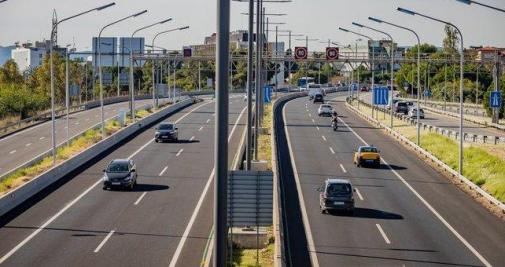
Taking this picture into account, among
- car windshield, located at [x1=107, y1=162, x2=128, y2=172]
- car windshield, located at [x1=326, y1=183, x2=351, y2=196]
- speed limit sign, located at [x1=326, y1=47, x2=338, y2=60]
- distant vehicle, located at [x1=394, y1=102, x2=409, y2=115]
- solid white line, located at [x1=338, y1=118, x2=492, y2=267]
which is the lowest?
solid white line, located at [x1=338, y1=118, x2=492, y2=267]

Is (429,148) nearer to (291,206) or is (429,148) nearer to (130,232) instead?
(291,206)

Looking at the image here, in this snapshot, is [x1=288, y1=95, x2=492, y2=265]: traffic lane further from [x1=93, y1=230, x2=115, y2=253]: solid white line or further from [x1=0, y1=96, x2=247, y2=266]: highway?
[x1=93, y1=230, x2=115, y2=253]: solid white line

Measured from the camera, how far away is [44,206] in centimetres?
3416

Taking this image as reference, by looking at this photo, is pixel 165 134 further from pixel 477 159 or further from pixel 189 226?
pixel 189 226

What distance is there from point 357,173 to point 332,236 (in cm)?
1695

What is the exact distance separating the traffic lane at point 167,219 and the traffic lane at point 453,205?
31.9ft

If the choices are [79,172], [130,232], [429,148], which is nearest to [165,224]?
[130,232]

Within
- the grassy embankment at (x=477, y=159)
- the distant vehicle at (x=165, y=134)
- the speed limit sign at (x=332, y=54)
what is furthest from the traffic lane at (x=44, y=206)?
the speed limit sign at (x=332, y=54)

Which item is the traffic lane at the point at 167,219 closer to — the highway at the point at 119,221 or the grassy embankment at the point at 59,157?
the highway at the point at 119,221

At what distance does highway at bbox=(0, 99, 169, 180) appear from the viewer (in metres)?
52.2

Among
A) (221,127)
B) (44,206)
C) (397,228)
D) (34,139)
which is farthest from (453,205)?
(34,139)

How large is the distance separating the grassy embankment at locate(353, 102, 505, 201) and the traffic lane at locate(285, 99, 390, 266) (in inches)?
278

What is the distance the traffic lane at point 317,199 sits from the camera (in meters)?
27.3

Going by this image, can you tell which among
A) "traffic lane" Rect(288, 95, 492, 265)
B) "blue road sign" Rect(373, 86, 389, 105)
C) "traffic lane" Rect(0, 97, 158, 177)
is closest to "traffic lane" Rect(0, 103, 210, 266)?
"traffic lane" Rect(0, 97, 158, 177)
